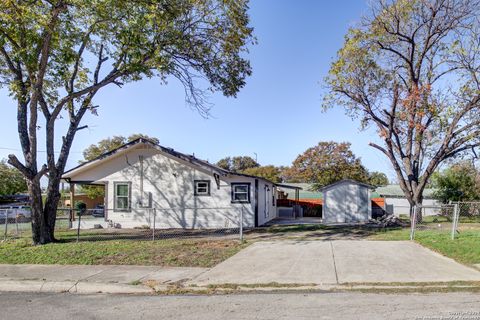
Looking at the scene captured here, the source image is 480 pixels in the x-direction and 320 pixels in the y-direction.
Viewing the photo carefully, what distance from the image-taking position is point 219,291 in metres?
8.23

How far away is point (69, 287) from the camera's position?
8.77m

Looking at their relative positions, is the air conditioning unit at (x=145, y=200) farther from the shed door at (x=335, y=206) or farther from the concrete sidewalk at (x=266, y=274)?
the concrete sidewalk at (x=266, y=274)

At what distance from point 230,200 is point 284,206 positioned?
1497cm

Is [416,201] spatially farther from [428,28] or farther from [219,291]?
[219,291]

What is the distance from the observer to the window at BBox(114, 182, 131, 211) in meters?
23.7

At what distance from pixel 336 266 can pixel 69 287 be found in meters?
5.82

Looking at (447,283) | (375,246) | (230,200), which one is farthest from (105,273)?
(230,200)

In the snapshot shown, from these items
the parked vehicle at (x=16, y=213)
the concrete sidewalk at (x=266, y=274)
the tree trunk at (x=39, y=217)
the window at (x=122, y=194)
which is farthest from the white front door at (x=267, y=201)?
the concrete sidewalk at (x=266, y=274)

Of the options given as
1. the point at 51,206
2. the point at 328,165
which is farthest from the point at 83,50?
the point at 328,165

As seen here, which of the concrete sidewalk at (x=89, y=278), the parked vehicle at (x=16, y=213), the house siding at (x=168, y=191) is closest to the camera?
the concrete sidewalk at (x=89, y=278)

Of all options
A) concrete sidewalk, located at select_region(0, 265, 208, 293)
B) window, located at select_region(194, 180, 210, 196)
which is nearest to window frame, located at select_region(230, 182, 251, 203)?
window, located at select_region(194, 180, 210, 196)

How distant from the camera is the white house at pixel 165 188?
900 inches

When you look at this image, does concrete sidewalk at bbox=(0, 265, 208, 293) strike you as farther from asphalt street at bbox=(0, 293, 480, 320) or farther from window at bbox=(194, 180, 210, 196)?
window at bbox=(194, 180, 210, 196)

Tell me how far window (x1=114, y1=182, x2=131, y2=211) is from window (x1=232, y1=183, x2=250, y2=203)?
569 centimetres
